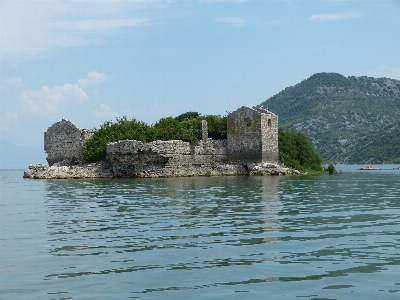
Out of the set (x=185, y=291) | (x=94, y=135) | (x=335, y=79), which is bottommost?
(x=185, y=291)

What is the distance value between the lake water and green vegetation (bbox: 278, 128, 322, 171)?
22.1 meters

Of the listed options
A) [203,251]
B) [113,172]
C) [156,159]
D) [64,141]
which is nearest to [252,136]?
[156,159]

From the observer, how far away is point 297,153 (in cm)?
3925

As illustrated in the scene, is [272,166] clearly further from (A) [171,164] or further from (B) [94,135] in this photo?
(B) [94,135]

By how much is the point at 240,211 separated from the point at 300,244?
4.93 metres

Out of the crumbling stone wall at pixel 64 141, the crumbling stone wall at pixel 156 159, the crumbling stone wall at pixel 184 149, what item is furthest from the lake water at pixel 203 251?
the crumbling stone wall at pixel 64 141

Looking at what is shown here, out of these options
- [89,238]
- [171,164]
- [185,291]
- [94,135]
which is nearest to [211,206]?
[89,238]

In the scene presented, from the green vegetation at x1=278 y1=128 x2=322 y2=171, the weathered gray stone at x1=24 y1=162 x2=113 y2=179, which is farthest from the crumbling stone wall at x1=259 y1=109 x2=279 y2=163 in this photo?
the weathered gray stone at x1=24 y1=162 x2=113 y2=179

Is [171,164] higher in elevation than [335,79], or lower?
lower

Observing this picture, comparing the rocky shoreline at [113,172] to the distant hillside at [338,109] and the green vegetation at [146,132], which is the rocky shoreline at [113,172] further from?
the distant hillside at [338,109]

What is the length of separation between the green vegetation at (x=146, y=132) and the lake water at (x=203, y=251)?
21589mm

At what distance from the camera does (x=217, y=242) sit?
9.81 metres

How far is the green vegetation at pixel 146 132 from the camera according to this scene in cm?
3762

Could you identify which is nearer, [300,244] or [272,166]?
[300,244]
